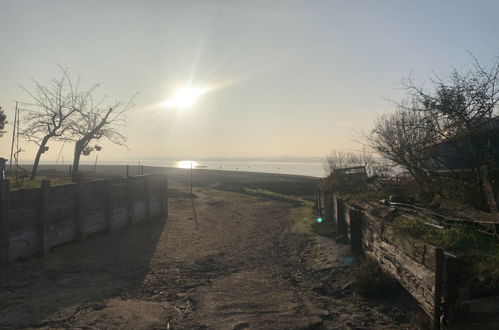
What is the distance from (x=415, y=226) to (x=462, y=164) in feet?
7.76

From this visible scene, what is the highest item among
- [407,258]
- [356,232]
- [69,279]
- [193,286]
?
[407,258]

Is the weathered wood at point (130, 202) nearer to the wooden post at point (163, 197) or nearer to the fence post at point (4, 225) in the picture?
the wooden post at point (163, 197)

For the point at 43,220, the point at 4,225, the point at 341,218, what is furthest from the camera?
the point at 341,218

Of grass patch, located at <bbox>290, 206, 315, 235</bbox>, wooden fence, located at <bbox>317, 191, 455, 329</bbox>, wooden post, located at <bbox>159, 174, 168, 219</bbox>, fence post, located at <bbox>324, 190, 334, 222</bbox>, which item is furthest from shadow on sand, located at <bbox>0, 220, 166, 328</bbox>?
fence post, located at <bbox>324, 190, 334, 222</bbox>

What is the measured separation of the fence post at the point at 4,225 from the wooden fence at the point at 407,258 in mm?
7414

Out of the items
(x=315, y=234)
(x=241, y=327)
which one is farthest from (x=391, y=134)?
(x=241, y=327)

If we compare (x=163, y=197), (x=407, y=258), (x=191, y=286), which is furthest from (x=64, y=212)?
(x=407, y=258)

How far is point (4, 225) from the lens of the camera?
7434mm

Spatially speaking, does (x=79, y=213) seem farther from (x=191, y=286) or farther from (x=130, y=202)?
(x=191, y=286)

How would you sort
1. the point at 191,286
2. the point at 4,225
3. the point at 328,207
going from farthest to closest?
the point at 328,207
the point at 4,225
the point at 191,286

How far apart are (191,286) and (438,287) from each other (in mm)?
4456

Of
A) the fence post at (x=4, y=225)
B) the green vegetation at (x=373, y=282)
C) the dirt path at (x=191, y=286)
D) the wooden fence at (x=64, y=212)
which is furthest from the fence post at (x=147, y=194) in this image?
the green vegetation at (x=373, y=282)

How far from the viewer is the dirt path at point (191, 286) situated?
5.44m

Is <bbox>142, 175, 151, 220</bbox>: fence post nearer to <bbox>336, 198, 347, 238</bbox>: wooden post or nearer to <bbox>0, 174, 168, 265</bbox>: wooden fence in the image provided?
<bbox>0, 174, 168, 265</bbox>: wooden fence
